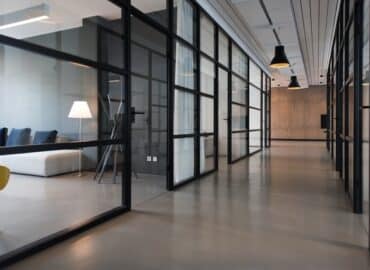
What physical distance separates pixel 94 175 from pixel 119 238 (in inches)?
109

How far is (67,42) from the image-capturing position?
157 inches

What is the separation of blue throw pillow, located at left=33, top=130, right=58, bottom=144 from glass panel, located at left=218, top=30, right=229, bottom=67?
4825 millimetres

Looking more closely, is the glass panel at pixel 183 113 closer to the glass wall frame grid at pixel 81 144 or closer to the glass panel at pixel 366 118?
the glass wall frame grid at pixel 81 144

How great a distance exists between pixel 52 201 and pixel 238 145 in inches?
Result: 234

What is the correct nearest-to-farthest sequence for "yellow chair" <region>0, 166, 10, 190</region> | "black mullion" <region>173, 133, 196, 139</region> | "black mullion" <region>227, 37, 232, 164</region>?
1. "yellow chair" <region>0, 166, 10, 190</region>
2. "black mullion" <region>173, 133, 196, 139</region>
3. "black mullion" <region>227, 37, 232, 164</region>

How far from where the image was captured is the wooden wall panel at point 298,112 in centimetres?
1948

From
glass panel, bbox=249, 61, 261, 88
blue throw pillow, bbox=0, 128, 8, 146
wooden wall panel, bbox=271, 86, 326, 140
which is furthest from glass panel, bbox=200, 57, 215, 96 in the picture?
wooden wall panel, bbox=271, 86, 326, 140

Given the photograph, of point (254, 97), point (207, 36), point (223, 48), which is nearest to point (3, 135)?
point (207, 36)

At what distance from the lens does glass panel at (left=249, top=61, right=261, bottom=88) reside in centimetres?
1047

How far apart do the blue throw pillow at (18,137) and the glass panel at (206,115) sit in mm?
3793

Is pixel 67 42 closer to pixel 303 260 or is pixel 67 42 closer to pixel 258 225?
pixel 258 225

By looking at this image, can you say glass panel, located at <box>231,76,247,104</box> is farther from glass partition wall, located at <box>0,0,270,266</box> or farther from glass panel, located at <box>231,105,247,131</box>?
glass partition wall, located at <box>0,0,270,266</box>

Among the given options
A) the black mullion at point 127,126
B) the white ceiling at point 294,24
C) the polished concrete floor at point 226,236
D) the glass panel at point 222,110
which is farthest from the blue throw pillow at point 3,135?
the glass panel at point 222,110

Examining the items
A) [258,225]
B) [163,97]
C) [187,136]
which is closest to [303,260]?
[258,225]
